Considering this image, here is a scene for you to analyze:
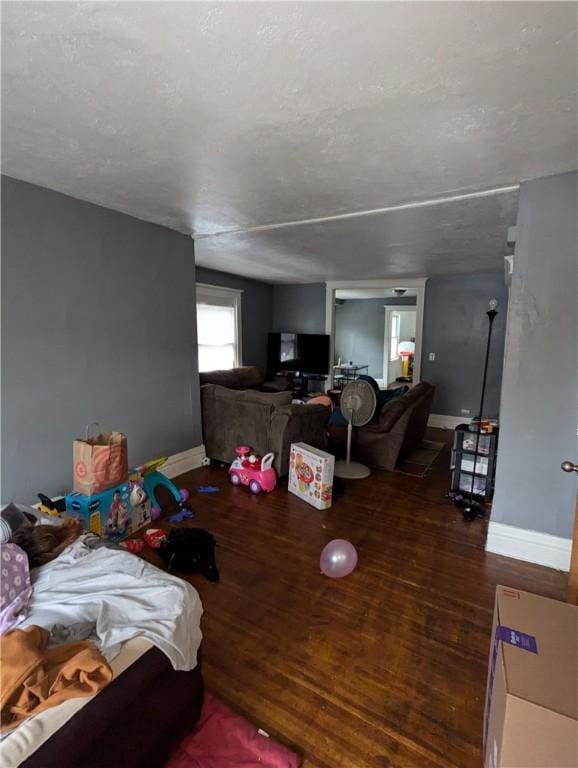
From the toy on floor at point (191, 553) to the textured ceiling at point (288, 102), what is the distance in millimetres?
2270

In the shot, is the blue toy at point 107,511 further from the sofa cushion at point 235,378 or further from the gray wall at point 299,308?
the gray wall at point 299,308

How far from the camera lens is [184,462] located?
3.83 metres

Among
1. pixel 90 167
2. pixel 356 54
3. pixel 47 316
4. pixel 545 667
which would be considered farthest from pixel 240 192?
pixel 545 667

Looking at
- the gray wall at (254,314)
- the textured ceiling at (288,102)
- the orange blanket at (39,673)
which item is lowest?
the orange blanket at (39,673)

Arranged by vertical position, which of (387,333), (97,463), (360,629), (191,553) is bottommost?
(360,629)

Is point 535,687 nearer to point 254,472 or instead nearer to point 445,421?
point 254,472

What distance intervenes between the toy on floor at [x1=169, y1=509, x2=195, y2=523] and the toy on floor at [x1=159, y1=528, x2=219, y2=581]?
0.41m

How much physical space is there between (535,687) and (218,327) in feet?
18.7

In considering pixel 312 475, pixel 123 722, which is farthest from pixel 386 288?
pixel 123 722

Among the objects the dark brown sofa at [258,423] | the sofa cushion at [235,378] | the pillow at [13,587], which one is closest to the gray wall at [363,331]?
the sofa cushion at [235,378]

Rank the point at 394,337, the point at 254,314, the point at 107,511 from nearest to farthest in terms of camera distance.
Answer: the point at 107,511 < the point at 254,314 < the point at 394,337

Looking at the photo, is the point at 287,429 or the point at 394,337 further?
the point at 394,337

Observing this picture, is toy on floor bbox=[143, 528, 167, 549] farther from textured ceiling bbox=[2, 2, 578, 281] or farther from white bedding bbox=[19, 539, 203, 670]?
textured ceiling bbox=[2, 2, 578, 281]

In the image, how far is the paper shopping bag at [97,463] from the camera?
238 cm
